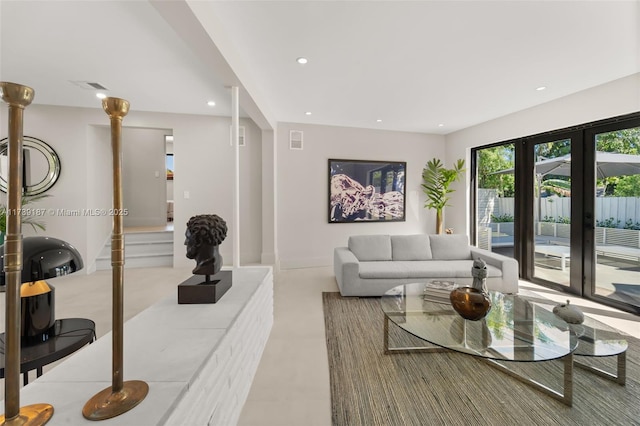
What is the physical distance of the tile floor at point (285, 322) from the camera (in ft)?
5.56

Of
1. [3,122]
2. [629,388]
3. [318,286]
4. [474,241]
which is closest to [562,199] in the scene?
[474,241]

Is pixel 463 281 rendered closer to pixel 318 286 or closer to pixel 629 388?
pixel 629 388

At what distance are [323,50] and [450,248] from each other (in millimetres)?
3159

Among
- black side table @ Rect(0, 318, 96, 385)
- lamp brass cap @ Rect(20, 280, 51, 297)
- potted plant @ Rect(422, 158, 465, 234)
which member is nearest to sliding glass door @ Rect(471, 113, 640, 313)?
potted plant @ Rect(422, 158, 465, 234)

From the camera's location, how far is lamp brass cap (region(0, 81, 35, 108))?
1.78 ft

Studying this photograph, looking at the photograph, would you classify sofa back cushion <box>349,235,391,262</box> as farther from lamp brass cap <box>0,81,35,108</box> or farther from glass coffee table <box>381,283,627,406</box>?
lamp brass cap <box>0,81,35,108</box>

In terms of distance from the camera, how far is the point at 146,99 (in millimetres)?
3895

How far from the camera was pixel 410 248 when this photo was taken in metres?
4.04

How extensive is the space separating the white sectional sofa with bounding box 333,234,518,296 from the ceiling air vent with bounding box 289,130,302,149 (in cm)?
212

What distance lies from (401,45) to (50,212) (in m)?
Result: 5.35

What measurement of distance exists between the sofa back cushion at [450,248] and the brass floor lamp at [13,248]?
13.8 ft

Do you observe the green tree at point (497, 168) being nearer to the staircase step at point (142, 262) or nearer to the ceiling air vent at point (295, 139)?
the ceiling air vent at point (295, 139)

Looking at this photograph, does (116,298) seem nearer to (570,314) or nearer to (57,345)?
(57,345)

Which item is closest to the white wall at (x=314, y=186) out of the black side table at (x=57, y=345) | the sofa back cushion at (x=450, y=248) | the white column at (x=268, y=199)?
the white column at (x=268, y=199)
